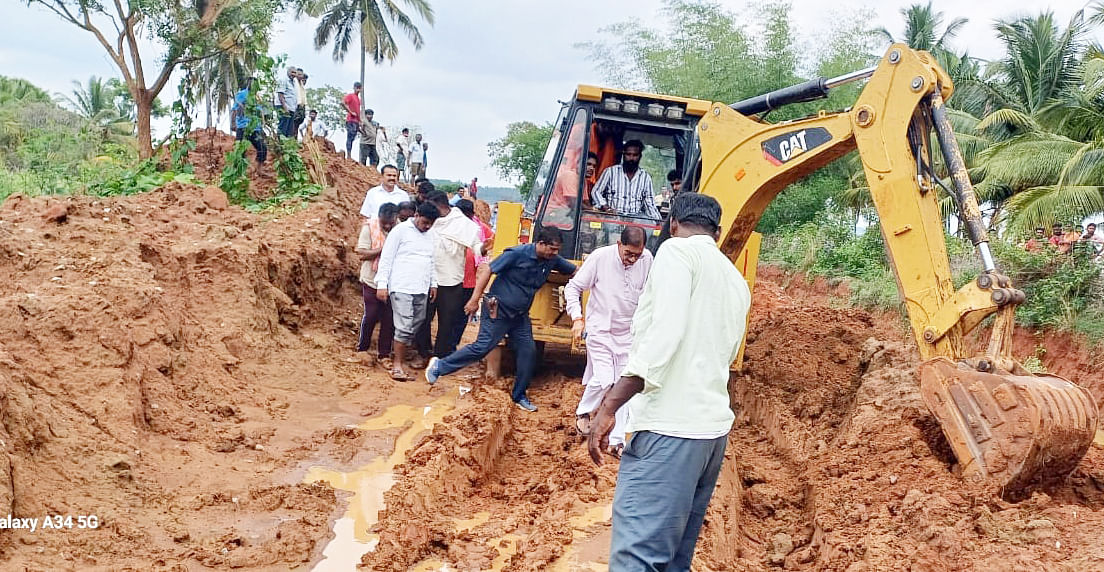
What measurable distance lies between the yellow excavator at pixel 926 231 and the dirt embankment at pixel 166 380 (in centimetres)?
362

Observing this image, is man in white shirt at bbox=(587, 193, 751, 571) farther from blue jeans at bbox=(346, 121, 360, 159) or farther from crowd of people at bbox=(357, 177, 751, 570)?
blue jeans at bbox=(346, 121, 360, 159)

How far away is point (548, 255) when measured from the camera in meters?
7.03

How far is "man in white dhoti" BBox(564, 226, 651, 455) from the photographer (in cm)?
586

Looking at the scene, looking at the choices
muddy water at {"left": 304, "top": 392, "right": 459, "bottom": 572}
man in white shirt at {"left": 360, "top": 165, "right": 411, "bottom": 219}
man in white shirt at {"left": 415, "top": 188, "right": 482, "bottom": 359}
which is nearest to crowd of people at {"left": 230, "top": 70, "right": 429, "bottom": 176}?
man in white shirt at {"left": 360, "top": 165, "right": 411, "bottom": 219}

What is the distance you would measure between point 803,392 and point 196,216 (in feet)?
21.7

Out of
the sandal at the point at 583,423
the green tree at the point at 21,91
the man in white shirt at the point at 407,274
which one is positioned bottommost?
the sandal at the point at 583,423

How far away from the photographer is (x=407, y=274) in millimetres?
8242

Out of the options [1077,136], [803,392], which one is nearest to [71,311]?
[803,392]

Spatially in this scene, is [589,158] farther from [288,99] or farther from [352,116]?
[352,116]

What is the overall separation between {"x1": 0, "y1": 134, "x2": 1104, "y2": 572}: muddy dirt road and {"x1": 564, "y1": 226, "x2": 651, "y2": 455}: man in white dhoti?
585 millimetres

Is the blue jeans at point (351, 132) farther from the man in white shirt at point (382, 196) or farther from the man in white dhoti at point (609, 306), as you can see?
the man in white dhoti at point (609, 306)

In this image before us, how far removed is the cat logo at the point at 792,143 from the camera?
584cm

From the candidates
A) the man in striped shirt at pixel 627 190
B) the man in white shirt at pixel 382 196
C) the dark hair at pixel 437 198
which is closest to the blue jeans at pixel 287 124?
the man in white shirt at pixel 382 196

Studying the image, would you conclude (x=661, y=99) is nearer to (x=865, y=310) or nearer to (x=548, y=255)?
(x=548, y=255)
